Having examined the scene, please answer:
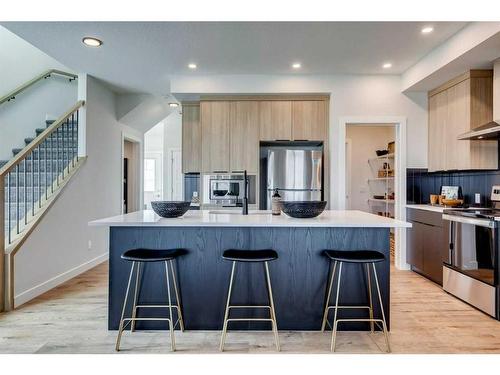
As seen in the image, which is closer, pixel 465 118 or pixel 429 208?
pixel 465 118

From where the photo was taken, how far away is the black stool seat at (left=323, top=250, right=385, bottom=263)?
7.04ft

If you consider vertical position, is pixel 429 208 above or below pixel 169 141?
below

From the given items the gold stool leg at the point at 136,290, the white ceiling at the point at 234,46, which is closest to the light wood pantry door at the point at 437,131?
the white ceiling at the point at 234,46

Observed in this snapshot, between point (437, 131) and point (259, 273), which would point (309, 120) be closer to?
point (437, 131)

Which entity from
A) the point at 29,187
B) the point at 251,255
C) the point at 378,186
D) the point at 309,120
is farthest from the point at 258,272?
the point at 378,186

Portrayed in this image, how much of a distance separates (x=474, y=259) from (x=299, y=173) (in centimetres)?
214

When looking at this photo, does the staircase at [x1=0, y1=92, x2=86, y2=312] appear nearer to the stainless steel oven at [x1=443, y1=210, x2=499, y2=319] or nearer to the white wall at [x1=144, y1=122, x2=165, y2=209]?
the white wall at [x1=144, y1=122, x2=165, y2=209]

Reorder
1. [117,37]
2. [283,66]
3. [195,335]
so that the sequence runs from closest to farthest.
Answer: [195,335], [117,37], [283,66]

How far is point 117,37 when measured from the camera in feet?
10.5

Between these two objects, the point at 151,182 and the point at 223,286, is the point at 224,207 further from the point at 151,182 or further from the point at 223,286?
the point at 151,182

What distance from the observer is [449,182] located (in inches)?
167

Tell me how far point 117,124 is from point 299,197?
3262 mm

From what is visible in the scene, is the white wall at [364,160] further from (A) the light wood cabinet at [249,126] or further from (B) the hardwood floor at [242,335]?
(B) the hardwood floor at [242,335]
